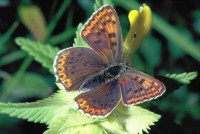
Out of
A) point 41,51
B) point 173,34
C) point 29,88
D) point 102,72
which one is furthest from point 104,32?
point 29,88

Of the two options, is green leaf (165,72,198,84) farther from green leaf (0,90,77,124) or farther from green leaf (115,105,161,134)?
green leaf (0,90,77,124)

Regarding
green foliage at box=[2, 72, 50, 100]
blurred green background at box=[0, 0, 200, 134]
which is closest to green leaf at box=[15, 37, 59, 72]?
blurred green background at box=[0, 0, 200, 134]

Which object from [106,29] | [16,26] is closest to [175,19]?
[16,26]

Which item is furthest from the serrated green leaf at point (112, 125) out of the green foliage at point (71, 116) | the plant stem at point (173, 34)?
the plant stem at point (173, 34)

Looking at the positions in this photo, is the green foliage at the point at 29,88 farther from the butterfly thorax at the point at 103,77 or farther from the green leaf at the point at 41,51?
the butterfly thorax at the point at 103,77

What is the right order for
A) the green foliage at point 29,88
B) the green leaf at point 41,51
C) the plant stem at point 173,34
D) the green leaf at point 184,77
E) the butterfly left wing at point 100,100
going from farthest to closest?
1. the green foliage at point 29,88
2. the plant stem at point 173,34
3. the green leaf at point 41,51
4. the green leaf at point 184,77
5. the butterfly left wing at point 100,100

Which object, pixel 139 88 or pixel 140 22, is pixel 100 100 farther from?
pixel 140 22
